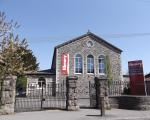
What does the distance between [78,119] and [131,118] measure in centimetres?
252

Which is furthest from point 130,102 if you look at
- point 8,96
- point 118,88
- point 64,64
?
point 64,64

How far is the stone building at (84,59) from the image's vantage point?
36.4 m

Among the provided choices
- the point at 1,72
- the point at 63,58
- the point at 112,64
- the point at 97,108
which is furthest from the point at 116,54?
the point at 1,72

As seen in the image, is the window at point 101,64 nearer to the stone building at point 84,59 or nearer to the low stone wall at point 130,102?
the stone building at point 84,59

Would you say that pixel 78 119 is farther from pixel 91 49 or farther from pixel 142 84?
pixel 91 49

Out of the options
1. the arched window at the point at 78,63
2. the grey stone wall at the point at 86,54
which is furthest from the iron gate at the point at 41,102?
the arched window at the point at 78,63

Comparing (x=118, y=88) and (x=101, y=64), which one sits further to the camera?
(x=101, y=64)

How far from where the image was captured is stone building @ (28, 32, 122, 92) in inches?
1432

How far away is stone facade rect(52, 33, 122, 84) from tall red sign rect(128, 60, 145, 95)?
17.1 meters

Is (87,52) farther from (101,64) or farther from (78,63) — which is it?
(101,64)

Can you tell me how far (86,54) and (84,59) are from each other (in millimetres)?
819

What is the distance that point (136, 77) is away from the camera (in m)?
19.8

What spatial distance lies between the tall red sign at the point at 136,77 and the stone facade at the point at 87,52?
56.2 ft

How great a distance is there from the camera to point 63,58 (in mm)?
36406
